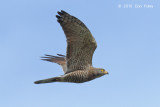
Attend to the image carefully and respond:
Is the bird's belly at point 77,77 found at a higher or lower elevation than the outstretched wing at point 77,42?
lower

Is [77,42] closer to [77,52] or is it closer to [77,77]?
[77,52]

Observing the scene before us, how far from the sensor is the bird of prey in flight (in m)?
11.3

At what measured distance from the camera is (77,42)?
11531 millimetres

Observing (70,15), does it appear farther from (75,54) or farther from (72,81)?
(72,81)

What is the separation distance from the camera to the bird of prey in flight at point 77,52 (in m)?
11.3

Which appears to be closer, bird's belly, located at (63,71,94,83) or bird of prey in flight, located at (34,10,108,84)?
bird of prey in flight, located at (34,10,108,84)

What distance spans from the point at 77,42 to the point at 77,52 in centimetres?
43

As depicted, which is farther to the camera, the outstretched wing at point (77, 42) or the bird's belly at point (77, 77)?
the bird's belly at point (77, 77)

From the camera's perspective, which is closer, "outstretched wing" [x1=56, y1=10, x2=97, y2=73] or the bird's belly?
"outstretched wing" [x1=56, y1=10, x2=97, y2=73]

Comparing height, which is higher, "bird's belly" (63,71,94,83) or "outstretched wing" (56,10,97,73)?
"outstretched wing" (56,10,97,73)

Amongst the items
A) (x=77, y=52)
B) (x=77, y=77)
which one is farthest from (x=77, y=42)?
(x=77, y=77)

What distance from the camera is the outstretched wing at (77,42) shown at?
443 inches

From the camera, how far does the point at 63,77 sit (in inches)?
465

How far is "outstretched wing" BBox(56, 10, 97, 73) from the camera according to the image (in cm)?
1126
